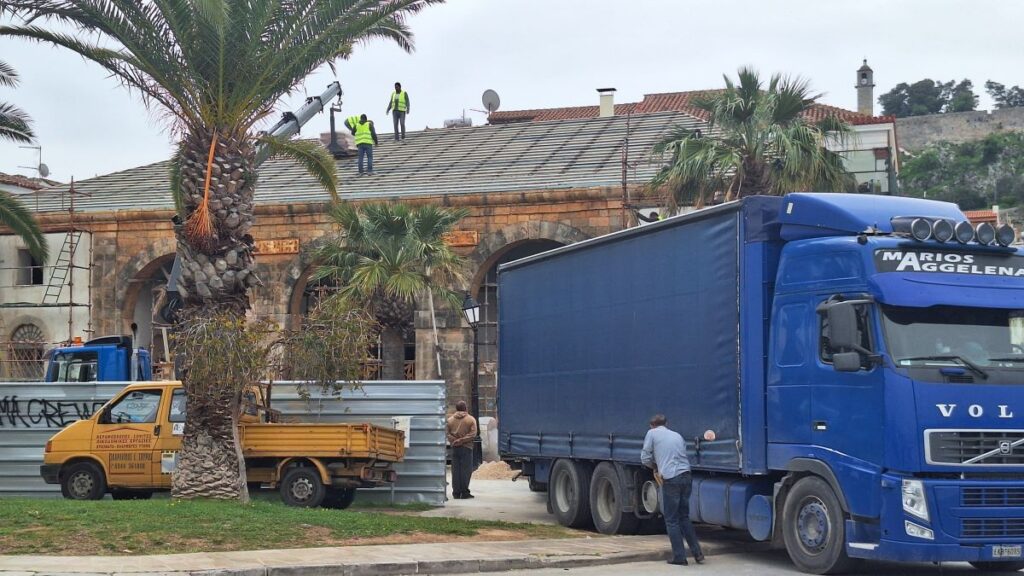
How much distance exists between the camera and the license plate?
440 inches

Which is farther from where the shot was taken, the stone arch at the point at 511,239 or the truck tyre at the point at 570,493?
the stone arch at the point at 511,239

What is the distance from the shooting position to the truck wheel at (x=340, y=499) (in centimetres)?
1845

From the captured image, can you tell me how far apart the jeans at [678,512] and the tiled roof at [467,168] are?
19.9 m

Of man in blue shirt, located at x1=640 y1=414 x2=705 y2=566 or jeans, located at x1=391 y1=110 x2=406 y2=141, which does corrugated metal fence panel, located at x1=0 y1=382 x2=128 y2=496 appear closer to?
man in blue shirt, located at x1=640 y1=414 x2=705 y2=566

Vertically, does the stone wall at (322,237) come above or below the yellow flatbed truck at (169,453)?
above

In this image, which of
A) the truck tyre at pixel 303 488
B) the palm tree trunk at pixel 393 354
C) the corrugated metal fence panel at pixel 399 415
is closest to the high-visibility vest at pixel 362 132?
the palm tree trunk at pixel 393 354

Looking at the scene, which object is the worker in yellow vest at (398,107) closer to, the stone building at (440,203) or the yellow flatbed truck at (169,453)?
the stone building at (440,203)

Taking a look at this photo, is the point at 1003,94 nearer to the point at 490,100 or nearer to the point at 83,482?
the point at 490,100

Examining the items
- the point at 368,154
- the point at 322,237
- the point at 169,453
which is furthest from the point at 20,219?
the point at 169,453

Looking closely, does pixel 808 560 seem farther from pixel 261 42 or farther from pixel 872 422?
pixel 261 42

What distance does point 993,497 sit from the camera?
1127 centimetres

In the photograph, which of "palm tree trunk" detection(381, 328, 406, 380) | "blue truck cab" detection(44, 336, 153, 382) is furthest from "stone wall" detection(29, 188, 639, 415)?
"blue truck cab" detection(44, 336, 153, 382)

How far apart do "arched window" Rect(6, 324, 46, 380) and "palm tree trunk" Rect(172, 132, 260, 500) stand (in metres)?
20.9

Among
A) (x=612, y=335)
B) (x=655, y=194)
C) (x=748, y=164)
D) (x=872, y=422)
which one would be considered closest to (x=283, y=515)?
(x=612, y=335)
